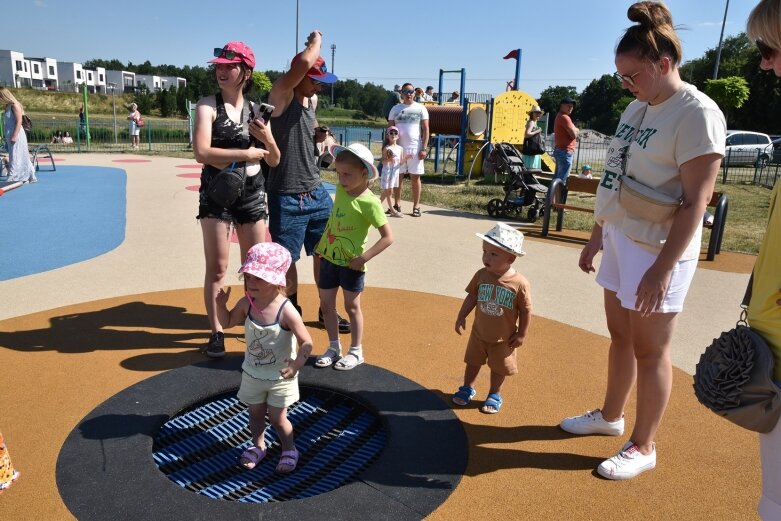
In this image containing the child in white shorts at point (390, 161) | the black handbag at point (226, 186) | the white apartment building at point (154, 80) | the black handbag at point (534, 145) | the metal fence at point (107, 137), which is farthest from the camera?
the white apartment building at point (154, 80)

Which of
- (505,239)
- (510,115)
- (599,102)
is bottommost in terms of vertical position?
(505,239)

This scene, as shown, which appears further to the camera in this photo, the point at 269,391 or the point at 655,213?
the point at 269,391

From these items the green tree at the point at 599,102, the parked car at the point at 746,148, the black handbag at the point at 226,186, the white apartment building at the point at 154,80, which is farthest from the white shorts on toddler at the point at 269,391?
the white apartment building at the point at 154,80

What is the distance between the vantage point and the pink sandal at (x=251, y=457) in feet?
9.45

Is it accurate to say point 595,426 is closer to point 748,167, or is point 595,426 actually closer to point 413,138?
point 413,138

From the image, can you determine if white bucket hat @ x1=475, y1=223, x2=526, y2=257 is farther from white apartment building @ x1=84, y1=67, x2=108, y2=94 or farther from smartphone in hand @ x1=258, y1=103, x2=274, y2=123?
white apartment building @ x1=84, y1=67, x2=108, y2=94

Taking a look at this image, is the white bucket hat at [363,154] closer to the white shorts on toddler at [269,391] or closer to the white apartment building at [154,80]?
the white shorts on toddler at [269,391]

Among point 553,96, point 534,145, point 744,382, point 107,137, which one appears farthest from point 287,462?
point 553,96

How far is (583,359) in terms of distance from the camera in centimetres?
428

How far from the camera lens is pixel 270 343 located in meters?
2.80

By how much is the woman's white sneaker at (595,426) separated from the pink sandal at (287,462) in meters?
1.51

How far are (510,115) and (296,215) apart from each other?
12.7 metres

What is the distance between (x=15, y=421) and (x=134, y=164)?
14908 mm

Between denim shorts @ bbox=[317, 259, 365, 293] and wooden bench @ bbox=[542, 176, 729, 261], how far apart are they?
16.6ft
